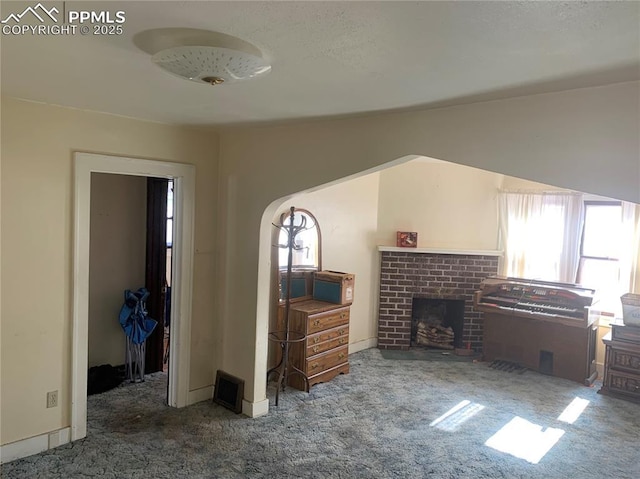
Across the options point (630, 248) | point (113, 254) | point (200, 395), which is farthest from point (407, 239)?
point (113, 254)

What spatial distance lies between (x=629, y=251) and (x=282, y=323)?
3.69 metres

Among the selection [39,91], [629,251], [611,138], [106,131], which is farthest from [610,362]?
[39,91]

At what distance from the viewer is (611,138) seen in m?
1.93

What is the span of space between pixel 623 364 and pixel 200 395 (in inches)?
154

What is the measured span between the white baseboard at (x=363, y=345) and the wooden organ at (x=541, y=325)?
51.3 inches

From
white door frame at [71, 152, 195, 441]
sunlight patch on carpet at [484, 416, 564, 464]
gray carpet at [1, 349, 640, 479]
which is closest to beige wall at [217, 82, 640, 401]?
white door frame at [71, 152, 195, 441]

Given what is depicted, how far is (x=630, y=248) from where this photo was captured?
478cm

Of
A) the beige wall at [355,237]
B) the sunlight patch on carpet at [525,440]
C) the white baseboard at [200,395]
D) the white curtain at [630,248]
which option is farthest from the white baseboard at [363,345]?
the white curtain at [630,248]

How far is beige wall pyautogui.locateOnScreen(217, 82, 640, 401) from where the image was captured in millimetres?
1964

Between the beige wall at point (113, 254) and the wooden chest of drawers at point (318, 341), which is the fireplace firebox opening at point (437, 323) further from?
the beige wall at point (113, 254)

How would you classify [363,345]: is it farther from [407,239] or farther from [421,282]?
[407,239]

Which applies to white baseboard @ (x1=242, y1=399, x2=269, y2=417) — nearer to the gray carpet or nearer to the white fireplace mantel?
the gray carpet

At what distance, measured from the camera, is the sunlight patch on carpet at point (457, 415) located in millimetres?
3570

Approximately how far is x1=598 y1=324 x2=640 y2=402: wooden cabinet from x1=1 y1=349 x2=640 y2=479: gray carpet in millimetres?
132
